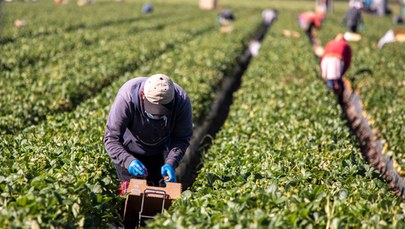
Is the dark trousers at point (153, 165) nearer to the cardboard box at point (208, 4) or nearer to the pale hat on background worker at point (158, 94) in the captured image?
the pale hat on background worker at point (158, 94)

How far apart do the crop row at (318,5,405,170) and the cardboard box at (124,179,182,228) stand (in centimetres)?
391

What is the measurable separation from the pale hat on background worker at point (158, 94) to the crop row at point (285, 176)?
0.89 metres

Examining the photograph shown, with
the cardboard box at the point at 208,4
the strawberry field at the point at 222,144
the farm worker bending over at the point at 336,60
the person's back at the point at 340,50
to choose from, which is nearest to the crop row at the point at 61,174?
the strawberry field at the point at 222,144

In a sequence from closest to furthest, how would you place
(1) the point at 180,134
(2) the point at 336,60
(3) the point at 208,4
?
(1) the point at 180,134
(2) the point at 336,60
(3) the point at 208,4

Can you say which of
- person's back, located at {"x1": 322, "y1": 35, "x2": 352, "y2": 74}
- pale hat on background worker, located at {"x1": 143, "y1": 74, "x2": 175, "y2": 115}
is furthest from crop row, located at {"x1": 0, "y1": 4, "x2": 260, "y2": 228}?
person's back, located at {"x1": 322, "y1": 35, "x2": 352, "y2": 74}

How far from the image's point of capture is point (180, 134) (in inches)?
243

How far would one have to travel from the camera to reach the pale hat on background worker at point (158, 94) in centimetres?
536

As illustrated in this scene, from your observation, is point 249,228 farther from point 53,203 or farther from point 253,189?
point 53,203

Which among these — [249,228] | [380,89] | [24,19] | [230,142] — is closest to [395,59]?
[380,89]

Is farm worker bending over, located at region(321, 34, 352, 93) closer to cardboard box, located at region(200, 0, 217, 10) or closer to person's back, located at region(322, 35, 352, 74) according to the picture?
person's back, located at region(322, 35, 352, 74)

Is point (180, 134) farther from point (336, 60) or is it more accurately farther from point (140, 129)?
point (336, 60)

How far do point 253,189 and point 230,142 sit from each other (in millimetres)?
2437

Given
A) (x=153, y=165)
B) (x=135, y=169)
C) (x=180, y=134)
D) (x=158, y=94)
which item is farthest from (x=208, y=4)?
(x=158, y=94)

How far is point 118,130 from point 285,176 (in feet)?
6.07
